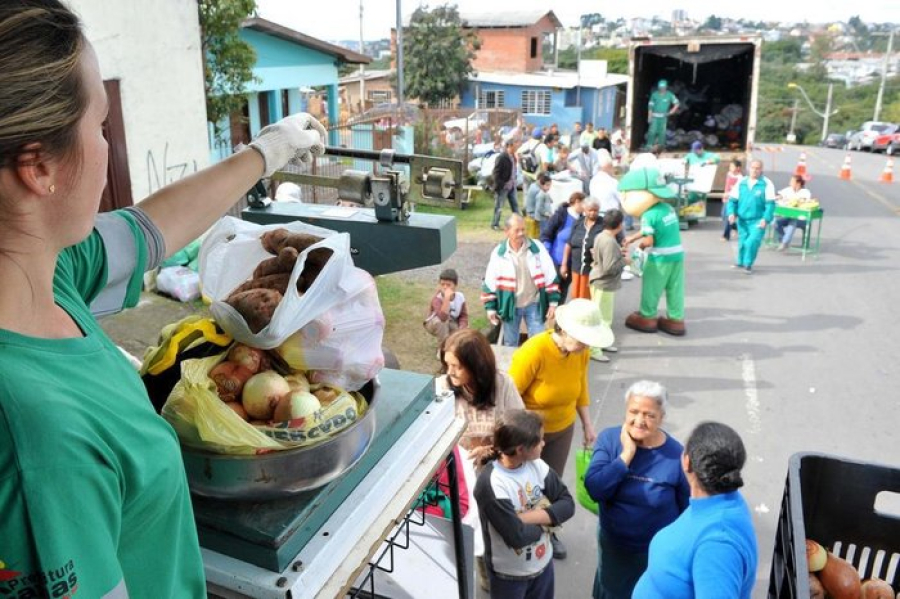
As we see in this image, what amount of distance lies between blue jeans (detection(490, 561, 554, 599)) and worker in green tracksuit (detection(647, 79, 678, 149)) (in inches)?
525

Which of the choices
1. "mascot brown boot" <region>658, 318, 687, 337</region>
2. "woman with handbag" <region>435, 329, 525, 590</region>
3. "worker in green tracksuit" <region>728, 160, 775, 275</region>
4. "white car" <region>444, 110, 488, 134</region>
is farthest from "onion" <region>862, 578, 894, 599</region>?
"white car" <region>444, 110, 488, 134</region>

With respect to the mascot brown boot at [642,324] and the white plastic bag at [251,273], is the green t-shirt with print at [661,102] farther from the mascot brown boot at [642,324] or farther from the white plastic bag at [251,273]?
the white plastic bag at [251,273]

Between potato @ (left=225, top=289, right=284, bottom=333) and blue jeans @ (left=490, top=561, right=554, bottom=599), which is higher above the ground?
potato @ (left=225, top=289, right=284, bottom=333)

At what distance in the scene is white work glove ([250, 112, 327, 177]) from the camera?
1.76m

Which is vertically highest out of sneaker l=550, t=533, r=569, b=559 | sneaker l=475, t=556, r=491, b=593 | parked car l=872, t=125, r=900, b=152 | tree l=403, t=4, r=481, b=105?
tree l=403, t=4, r=481, b=105

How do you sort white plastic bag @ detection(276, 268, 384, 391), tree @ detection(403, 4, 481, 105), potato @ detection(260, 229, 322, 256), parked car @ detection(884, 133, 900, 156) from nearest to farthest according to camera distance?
white plastic bag @ detection(276, 268, 384, 391) → potato @ detection(260, 229, 322, 256) → parked car @ detection(884, 133, 900, 156) → tree @ detection(403, 4, 481, 105)

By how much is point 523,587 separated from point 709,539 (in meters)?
1.11

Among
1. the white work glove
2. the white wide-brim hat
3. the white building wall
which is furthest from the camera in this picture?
the white building wall

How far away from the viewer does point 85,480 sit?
2.83 feet

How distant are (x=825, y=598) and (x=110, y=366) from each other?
6.74ft

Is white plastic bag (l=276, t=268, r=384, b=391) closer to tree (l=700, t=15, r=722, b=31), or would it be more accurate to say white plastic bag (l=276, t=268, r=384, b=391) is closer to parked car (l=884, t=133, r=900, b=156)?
parked car (l=884, t=133, r=900, b=156)

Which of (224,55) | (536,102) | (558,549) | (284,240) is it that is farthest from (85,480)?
(536,102)

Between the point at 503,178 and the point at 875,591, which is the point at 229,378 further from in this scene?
the point at 503,178

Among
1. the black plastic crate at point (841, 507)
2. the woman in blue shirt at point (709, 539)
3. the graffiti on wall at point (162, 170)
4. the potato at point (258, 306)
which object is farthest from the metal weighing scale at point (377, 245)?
the graffiti on wall at point (162, 170)
